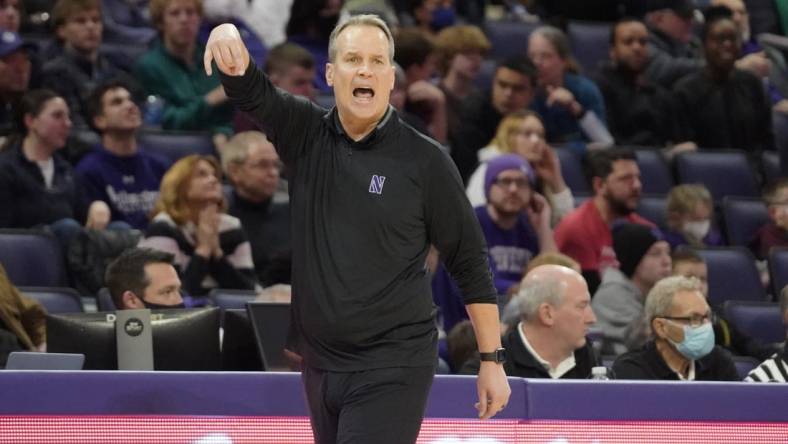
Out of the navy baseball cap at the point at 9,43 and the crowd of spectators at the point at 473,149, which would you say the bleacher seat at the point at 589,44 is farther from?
the navy baseball cap at the point at 9,43

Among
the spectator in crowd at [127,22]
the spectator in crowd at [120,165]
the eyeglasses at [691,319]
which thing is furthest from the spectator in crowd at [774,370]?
the spectator in crowd at [127,22]

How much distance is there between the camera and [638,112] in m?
10.5

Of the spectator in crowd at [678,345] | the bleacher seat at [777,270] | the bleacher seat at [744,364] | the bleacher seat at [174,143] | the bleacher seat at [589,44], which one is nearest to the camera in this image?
the spectator in crowd at [678,345]

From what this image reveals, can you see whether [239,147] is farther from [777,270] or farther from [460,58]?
[777,270]

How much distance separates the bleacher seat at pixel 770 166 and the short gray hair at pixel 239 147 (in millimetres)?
3612

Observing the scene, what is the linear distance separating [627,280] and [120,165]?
2.72 meters

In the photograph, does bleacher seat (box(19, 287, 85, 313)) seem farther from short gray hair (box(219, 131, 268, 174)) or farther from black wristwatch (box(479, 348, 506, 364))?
black wristwatch (box(479, 348, 506, 364))

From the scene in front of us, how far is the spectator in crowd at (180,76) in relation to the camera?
9.23 m

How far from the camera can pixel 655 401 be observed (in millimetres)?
5090

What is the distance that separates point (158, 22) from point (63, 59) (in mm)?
611

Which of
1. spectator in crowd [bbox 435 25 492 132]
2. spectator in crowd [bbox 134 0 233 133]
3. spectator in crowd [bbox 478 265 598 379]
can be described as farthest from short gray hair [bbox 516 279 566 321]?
spectator in crowd [bbox 435 25 492 132]

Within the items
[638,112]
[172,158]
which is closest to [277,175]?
[172,158]

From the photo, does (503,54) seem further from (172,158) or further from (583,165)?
(172,158)

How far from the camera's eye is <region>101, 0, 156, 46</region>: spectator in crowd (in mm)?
10477
